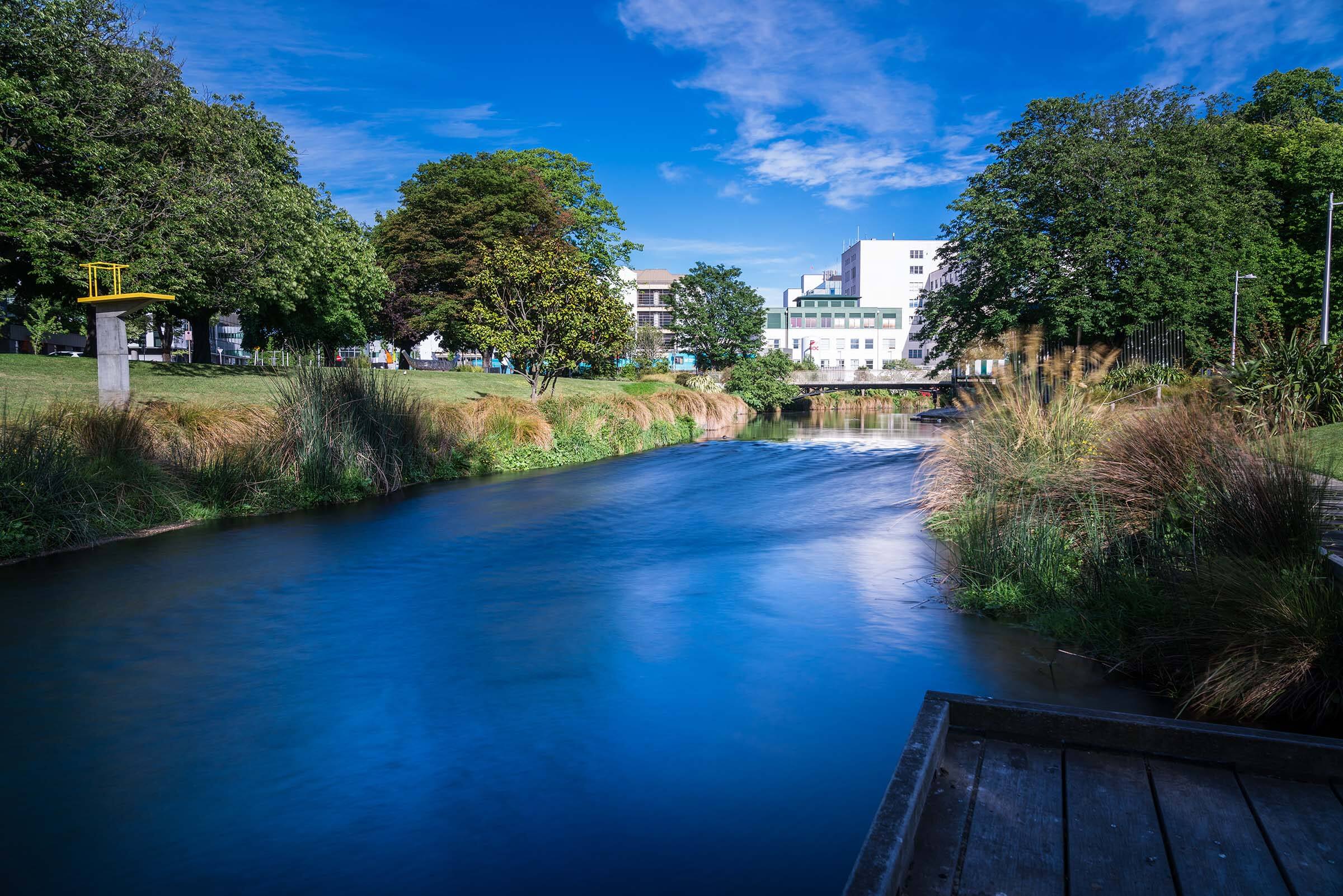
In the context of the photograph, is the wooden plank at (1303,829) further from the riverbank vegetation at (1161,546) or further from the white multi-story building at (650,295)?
the white multi-story building at (650,295)

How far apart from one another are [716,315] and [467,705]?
57.0 meters

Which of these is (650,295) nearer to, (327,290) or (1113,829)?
(327,290)

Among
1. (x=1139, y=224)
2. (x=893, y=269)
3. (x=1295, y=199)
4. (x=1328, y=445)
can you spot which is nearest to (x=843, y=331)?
(x=893, y=269)

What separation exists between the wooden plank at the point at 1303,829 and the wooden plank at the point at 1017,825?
28.4 inches

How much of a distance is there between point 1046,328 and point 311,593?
1308 inches

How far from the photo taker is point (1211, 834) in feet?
10.5

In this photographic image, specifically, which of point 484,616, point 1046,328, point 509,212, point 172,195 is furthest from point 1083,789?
point 509,212

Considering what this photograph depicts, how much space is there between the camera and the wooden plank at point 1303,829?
2.95 m

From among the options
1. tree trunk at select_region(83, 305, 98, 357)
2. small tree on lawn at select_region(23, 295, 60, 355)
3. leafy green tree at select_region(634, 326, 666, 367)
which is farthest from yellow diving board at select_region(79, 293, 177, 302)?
leafy green tree at select_region(634, 326, 666, 367)

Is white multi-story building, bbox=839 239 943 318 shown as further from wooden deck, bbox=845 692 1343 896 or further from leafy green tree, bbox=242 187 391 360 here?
wooden deck, bbox=845 692 1343 896

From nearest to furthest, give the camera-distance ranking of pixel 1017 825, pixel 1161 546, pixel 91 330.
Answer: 1. pixel 1017 825
2. pixel 1161 546
3. pixel 91 330

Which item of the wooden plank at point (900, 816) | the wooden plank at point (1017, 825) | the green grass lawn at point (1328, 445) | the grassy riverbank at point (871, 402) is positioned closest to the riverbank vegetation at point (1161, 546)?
the green grass lawn at point (1328, 445)

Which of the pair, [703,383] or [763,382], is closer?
[703,383]

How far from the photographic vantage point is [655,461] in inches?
928
